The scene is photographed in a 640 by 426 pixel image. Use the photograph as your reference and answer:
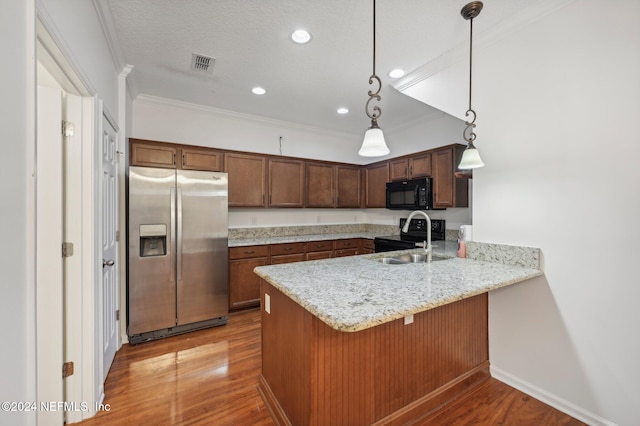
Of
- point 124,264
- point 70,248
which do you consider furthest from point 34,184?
point 124,264

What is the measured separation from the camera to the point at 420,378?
1.70 meters

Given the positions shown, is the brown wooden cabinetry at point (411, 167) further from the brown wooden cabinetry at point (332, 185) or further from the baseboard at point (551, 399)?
the baseboard at point (551, 399)

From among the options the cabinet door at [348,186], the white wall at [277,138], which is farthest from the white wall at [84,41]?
the cabinet door at [348,186]

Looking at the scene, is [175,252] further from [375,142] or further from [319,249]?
[375,142]

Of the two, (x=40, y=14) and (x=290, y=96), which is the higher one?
(x=290, y=96)

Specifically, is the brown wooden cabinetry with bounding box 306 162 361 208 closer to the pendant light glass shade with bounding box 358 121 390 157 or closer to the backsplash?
the backsplash

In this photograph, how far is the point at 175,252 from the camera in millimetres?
2805

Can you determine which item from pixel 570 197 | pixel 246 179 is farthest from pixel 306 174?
pixel 570 197

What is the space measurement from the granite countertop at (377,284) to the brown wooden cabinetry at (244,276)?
167 centimetres

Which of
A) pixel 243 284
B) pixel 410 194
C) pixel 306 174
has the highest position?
pixel 306 174

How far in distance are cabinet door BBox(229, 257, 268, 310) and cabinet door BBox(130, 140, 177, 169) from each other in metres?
1.44

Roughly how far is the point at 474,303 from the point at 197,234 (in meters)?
2.75

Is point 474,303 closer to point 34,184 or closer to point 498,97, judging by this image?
point 498,97

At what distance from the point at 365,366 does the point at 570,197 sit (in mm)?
1682
